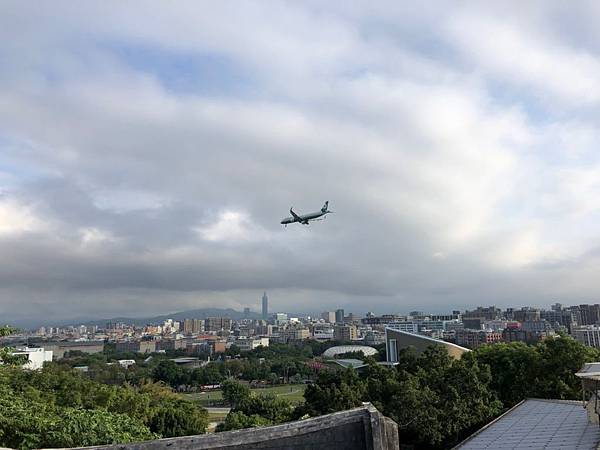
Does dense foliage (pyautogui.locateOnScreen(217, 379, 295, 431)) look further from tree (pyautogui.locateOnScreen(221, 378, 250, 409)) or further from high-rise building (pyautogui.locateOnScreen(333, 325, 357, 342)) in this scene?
high-rise building (pyautogui.locateOnScreen(333, 325, 357, 342))

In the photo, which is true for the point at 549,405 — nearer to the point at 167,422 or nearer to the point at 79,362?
the point at 167,422

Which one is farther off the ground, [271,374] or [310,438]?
[310,438]

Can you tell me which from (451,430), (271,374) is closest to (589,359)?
(451,430)

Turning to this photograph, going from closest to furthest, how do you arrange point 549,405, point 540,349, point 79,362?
point 549,405, point 540,349, point 79,362

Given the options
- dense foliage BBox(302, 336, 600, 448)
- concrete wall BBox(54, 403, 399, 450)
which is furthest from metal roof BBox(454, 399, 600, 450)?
concrete wall BBox(54, 403, 399, 450)

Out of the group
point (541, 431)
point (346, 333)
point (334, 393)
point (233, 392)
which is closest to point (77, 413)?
point (334, 393)

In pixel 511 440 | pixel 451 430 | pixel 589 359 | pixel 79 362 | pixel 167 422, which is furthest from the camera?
pixel 79 362

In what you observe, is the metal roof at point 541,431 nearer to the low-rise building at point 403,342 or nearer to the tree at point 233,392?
the low-rise building at point 403,342
